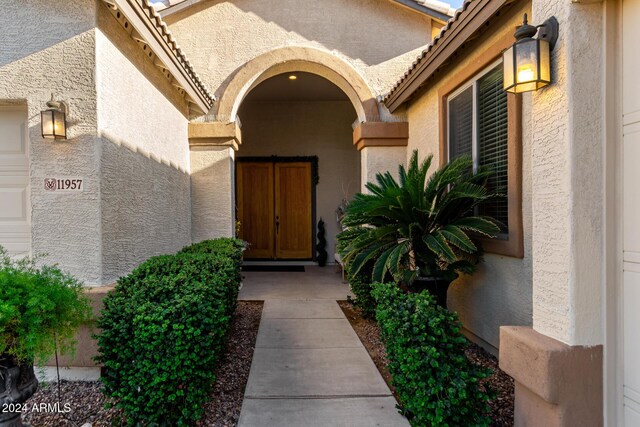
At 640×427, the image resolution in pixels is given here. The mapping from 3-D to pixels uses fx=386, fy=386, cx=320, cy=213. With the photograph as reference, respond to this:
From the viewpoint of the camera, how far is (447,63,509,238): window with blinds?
419cm

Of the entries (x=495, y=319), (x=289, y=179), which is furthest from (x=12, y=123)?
(x=289, y=179)

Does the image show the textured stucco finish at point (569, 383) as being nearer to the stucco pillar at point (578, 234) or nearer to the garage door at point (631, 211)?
the stucco pillar at point (578, 234)

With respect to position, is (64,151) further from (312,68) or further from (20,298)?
(312,68)

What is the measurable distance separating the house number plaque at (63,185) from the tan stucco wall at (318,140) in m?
7.31

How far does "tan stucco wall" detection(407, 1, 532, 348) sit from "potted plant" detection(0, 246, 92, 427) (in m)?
3.88

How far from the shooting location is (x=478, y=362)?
4117 millimetres

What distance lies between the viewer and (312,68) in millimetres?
7383

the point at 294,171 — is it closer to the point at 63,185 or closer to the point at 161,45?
the point at 161,45

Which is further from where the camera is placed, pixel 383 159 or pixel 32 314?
pixel 383 159

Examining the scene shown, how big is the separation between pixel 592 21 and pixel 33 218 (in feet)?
15.9

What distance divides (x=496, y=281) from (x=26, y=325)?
419cm

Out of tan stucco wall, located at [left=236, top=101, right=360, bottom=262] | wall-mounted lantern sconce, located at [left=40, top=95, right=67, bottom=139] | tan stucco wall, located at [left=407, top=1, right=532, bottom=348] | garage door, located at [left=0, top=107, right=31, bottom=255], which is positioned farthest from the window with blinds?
tan stucco wall, located at [left=236, top=101, right=360, bottom=262]

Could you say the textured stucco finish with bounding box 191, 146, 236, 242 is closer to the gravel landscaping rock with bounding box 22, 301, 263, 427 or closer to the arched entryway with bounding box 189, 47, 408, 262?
the arched entryway with bounding box 189, 47, 408, 262

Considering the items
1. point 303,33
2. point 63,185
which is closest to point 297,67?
point 303,33
